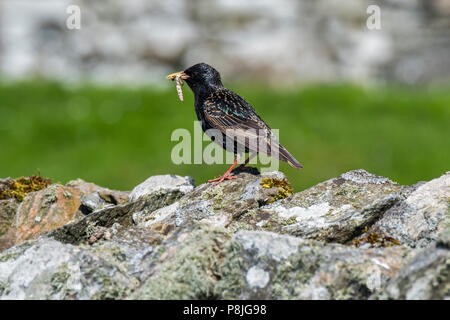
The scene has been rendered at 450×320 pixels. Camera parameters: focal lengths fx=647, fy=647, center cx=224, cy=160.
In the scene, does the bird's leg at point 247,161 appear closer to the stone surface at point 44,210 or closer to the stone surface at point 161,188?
the stone surface at point 161,188

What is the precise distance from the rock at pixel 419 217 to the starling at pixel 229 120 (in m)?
1.76

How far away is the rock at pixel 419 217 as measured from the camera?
5867 mm

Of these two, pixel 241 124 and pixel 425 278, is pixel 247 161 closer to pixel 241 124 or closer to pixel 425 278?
pixel 241 124

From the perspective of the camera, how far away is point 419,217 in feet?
19.9

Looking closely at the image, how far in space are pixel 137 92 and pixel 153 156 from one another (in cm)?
433

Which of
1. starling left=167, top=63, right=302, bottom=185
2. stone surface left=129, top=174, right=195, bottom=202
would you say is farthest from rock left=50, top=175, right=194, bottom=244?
starling left=167, top=63, right=302, bottom=185

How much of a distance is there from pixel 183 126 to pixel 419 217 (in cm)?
1427

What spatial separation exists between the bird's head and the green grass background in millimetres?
7872

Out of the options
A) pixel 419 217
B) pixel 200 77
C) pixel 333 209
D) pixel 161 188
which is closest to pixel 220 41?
pixel 200 77

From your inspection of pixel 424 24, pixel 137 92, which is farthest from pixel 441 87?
pixel 137 92

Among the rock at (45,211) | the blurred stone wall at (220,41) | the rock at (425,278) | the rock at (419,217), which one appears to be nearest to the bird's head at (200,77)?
the rock at (45,211)

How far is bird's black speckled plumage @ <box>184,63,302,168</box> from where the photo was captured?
815 centimetres

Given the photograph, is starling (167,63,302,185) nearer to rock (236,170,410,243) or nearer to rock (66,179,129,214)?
rock (236,170,410,243)
